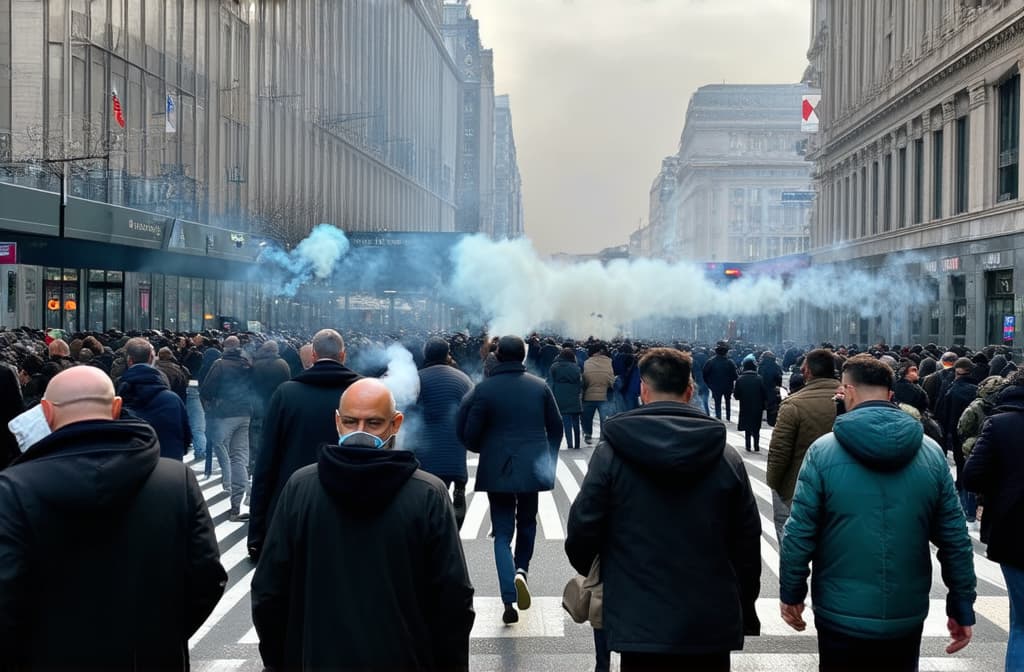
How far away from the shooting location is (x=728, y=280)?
5316 centimetres

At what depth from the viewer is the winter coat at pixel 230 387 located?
36.0ft

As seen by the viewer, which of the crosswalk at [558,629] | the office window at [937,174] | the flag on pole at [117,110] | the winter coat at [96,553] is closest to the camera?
the winter coat at [96,553]

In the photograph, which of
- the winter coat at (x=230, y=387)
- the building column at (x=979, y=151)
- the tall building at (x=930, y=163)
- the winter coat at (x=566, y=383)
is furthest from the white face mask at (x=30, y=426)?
the building column at (x=979, y=151)

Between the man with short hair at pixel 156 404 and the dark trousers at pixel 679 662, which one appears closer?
the dark trousers at pixel 679 662

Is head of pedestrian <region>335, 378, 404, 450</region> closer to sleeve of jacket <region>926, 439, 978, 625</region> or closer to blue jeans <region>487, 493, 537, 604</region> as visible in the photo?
sleeve of jacket <region>926, 439, 978, 625</region>

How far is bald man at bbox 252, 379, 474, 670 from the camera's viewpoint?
3178mm

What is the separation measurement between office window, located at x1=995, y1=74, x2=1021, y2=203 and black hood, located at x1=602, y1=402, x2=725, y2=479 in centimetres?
3307

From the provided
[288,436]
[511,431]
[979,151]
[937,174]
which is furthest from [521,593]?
[937,174]

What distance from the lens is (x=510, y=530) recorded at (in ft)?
23.4

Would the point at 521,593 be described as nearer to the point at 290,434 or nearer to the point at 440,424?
the point at 440,424

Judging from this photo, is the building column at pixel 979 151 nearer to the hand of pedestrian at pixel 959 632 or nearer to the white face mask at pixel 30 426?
the hand of pedestrian at pixel 959 632

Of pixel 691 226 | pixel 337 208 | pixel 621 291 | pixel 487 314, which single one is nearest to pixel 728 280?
pixel 621 291

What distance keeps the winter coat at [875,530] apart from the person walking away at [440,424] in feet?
13.3

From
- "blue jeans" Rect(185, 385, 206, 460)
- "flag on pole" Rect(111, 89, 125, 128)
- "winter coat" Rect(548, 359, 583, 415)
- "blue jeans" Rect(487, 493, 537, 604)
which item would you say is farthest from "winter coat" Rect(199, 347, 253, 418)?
"flag on pole" Rect(111, 89, 125, 128)
